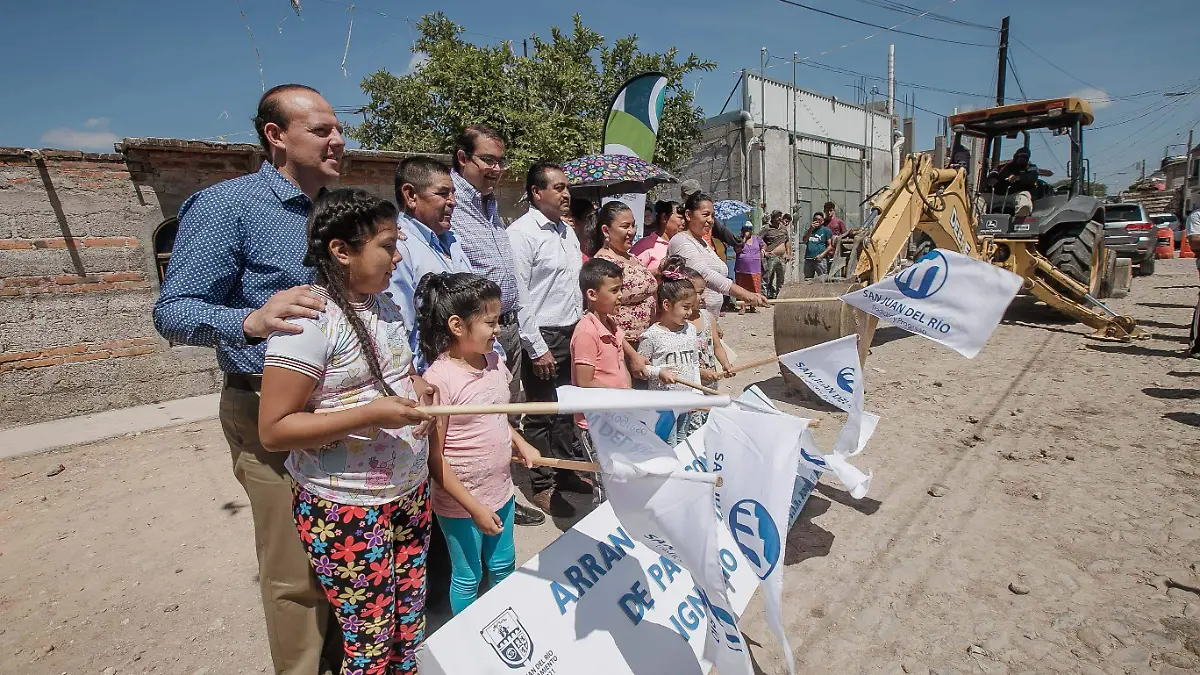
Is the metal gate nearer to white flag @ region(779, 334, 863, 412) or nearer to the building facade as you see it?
the building facade

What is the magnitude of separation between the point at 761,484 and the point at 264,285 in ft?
5.44

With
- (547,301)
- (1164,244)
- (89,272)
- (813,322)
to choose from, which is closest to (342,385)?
(547,301)

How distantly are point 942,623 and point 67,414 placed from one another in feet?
24.4

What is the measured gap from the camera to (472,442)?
2217mm

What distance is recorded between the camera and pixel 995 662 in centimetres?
228

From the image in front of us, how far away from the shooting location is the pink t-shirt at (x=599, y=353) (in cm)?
316

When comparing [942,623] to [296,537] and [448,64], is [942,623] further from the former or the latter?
[448,64]

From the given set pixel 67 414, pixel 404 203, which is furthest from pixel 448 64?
pixel 404 203

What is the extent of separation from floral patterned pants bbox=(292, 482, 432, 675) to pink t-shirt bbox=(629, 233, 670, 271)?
311 cm

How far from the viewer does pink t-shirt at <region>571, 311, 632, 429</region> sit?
316cm

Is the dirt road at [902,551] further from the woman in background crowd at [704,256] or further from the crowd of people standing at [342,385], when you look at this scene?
the woman in background crowd at [704,256]

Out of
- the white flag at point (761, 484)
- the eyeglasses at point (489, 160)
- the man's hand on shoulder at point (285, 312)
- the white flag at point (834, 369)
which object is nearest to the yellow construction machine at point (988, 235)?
the white flag at point (834, 369)

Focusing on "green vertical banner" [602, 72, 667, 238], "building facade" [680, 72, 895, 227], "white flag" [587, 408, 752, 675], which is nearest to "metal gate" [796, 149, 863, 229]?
"building facade" [680, 72, 895, 227]

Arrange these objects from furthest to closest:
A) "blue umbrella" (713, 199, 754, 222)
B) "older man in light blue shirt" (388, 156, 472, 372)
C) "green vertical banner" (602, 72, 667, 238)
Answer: "blue umbrella" (713, 199, 754, 222) → "green vertical banner" (602, 72, 667, 238) → "older man in light blue shirt" (388, 156, 472, 372)
